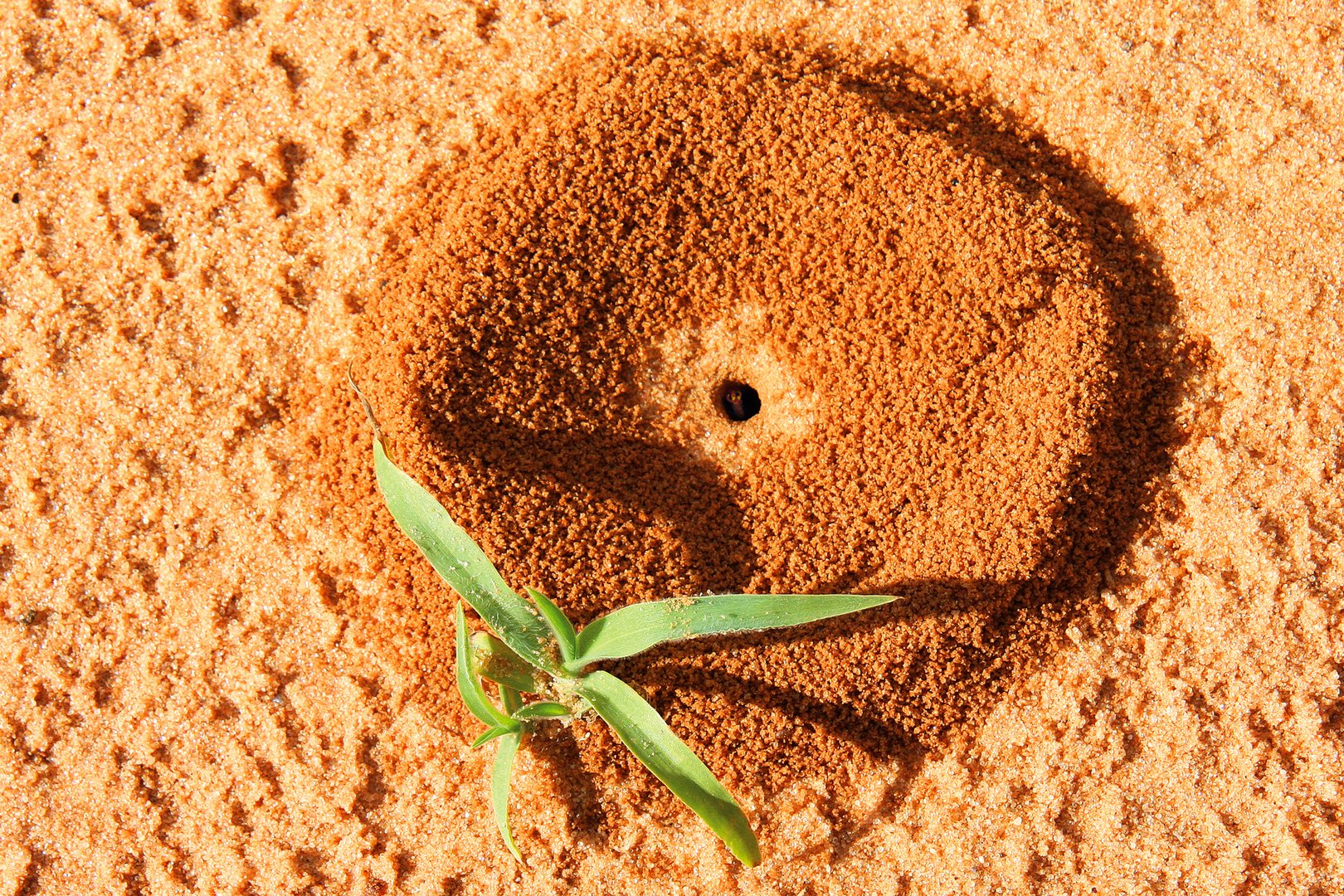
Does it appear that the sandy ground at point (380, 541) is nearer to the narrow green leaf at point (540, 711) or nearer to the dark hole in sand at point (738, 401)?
the narrow green leaf at point (540, 711)

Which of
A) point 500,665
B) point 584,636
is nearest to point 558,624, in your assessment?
point 584,636

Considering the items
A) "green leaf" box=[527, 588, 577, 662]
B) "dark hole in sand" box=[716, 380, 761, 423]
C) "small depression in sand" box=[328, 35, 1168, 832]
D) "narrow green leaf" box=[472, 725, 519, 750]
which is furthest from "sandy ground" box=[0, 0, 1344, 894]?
"dark hole in sand" box=[716, 380, 761, 423]

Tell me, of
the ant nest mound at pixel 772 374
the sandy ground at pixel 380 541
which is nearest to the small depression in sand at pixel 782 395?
the ant nest mound at pixel 772 374

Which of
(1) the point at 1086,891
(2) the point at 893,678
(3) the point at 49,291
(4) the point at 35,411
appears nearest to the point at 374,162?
(3) the point at 49,291

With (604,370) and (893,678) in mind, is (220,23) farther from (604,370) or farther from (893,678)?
(893,678)

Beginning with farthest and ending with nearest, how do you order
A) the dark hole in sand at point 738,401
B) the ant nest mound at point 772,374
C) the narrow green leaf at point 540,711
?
1. the dark hole in sand at point 738,401
2. the ant nest mound at point 772,374
3. the narrow green leaf at point 540,711

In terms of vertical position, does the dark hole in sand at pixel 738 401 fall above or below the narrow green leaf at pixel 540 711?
above

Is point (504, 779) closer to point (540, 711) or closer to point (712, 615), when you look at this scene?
point (540, 711)
